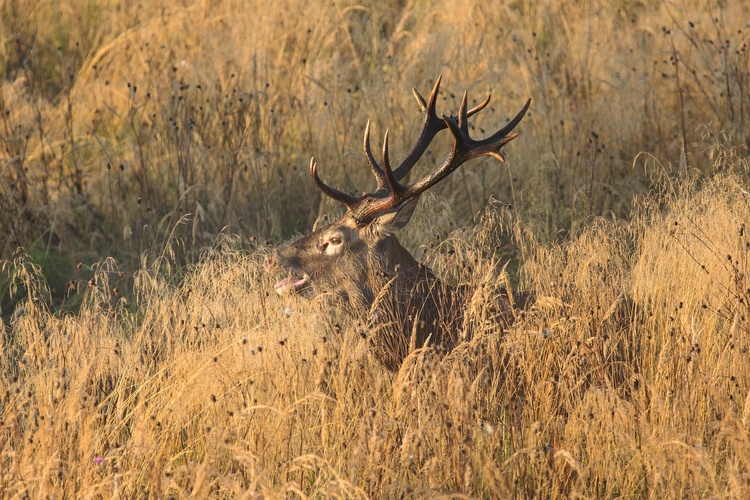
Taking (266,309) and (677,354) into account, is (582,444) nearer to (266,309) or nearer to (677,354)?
(677,354)

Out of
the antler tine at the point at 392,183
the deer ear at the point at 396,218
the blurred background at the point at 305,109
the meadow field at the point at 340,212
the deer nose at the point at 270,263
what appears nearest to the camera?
the meadow field at the point at 340,212

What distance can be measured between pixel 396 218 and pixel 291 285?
2.14ft

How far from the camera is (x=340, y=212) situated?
748 cm

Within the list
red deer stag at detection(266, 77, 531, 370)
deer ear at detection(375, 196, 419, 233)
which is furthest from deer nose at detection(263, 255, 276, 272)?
deer ear at detection(375, 196, 419, 233)

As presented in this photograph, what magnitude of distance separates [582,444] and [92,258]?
15.3ft

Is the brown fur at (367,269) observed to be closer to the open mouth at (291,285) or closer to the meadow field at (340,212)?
the open mouth at (291,285)

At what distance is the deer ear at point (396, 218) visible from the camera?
5.35m

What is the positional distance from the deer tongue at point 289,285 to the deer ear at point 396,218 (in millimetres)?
491

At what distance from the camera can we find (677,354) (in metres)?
4.36

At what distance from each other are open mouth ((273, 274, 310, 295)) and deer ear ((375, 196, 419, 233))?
48 centimetres

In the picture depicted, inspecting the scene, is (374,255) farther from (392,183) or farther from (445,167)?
(445,167)

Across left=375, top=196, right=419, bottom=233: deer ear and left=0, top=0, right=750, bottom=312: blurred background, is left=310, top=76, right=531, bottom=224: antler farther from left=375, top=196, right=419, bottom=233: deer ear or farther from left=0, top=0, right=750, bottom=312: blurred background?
left=0, top=0, right=750, bottom=312: blurred background

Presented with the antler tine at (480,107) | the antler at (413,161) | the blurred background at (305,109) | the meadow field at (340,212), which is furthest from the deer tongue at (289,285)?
the blurred background at (305,109)

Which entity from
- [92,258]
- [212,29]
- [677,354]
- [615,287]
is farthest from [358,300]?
[212,29]
